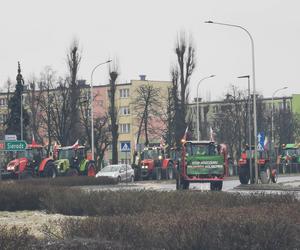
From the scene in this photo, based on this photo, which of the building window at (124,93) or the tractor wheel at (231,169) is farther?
the building window at (124,93)

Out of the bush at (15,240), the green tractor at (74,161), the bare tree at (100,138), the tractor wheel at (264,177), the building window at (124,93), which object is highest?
the building window at (124,93)

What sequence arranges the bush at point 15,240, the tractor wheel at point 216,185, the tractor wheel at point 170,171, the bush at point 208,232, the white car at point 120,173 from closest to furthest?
the bush at point 15,240, the bush at point 208,232, the tractor wheel at point 216,185, the white car at point 120,173, the tractor wheel at point 170,171

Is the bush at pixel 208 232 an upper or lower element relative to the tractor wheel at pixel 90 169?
lower

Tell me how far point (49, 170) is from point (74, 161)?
277 centimetres

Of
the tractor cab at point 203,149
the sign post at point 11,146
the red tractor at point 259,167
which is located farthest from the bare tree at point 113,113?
the tractor cab at point 203,149

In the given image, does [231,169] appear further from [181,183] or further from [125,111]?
[125,111]

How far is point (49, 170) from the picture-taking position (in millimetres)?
53375

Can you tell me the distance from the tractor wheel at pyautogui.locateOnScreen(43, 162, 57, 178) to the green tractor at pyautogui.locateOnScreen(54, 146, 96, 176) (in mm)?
1082

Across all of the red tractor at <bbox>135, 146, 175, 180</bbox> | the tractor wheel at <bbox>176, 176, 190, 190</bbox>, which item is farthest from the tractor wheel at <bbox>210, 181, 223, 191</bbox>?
the red tractor at <bbox>135, 146, 175, 180</bbox>

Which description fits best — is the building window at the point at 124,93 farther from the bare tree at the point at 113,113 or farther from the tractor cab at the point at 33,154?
the tractor cab at the point at 33,154

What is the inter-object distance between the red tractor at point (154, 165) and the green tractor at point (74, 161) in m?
4.08

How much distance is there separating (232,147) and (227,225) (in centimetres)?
8734

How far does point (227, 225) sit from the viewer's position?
11727mm

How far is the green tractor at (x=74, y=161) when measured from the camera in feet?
181
